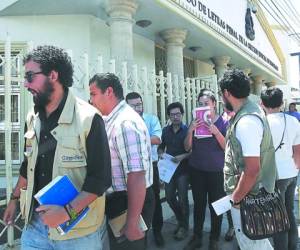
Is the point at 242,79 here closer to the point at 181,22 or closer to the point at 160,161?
the point at 160,161

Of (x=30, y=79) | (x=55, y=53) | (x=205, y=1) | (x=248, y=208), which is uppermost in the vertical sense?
(x=205, y=1)

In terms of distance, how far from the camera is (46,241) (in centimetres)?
207

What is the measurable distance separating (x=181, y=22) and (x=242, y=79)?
5548mm

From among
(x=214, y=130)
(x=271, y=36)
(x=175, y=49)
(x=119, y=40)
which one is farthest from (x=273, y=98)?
(x=271, y=36)

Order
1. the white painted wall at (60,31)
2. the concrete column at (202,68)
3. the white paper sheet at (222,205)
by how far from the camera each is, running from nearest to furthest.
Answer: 1. the white paper sheet at (222,205)
2. the white painted wall at (60,31)
3. the concrete column at (202,68)

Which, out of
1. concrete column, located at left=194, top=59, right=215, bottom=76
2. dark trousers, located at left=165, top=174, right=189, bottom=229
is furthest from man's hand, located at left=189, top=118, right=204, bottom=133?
concrete column, located at left=194, top=59, right=215, bottom=76

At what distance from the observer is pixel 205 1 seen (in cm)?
916

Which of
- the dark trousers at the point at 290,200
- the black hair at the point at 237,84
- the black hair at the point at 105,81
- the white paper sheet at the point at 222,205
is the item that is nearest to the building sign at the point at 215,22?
the dark trousers at the point at 290,200

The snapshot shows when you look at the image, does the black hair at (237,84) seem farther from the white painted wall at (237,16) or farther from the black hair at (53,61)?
the white painted wall at (237,16)

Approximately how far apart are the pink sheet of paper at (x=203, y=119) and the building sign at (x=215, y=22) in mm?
4011

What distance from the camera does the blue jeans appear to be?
202 centimetres

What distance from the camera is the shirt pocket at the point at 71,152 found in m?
2.00

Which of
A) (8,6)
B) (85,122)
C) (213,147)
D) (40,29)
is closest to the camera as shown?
(85,122)

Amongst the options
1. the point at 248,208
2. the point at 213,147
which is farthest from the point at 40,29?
the point at 248,208
